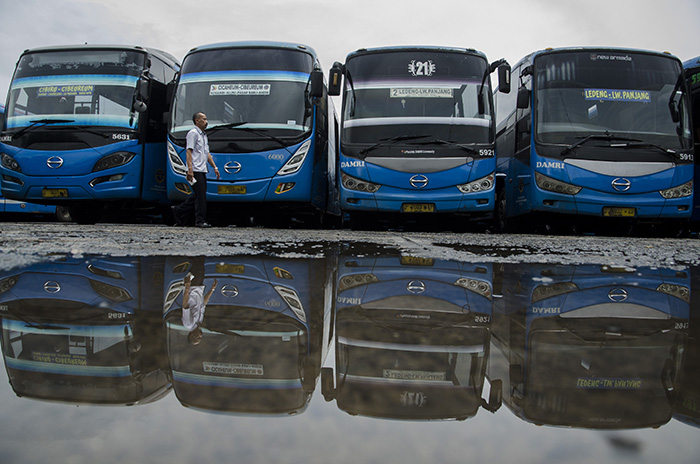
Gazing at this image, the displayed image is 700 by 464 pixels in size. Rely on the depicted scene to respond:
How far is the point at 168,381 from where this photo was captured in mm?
924

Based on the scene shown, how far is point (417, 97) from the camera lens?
27.2ft

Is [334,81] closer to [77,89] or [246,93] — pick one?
[246,93]

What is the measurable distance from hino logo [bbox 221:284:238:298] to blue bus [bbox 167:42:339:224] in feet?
21.6

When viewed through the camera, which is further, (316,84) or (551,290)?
(316,84)

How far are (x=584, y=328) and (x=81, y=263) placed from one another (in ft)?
7.32

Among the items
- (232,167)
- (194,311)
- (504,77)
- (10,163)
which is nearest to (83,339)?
(194,311)

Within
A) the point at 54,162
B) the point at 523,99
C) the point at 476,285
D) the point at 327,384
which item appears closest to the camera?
the point at 327,384

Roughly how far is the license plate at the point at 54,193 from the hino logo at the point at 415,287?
29.1 feet

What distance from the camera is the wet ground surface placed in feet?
2.34

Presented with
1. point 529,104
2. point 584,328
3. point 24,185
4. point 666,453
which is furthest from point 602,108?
point 24,185

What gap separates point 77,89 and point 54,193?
1.89 meters

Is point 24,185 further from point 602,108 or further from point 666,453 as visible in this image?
point 666,453

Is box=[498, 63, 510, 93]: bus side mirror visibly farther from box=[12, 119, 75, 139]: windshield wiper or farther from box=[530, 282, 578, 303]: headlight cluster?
box=[12, 119, 75, 139]: windshield wiper

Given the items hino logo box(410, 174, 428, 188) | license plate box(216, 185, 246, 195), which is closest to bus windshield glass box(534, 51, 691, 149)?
hino logo box(410, 174, 428, 188)
